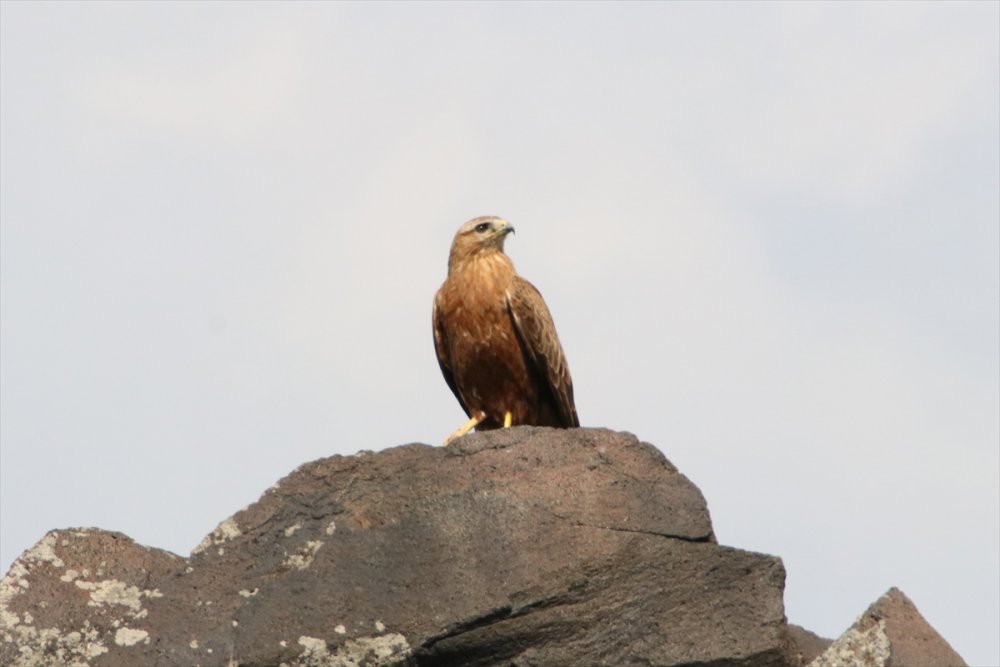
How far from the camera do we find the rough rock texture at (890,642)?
6758 millimetres

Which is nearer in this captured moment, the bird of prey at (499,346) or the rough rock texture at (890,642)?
the rough rock texture at (890,642)

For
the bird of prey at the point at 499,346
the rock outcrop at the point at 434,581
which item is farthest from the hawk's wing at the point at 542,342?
the rock outcrop at the point at 434,581

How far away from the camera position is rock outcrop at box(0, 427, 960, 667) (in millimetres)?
6992

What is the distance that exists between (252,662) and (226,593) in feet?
1.32

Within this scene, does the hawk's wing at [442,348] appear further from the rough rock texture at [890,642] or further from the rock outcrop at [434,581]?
the rough rock texture at [890,642]

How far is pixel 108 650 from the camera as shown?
7012mm

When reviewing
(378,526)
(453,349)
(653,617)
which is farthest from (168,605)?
(453,349)

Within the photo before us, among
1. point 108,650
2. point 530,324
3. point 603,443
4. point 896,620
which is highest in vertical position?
point 530,324

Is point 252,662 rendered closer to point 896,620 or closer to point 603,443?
point 603,443

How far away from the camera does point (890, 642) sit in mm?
6762

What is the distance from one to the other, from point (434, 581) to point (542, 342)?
162 inches

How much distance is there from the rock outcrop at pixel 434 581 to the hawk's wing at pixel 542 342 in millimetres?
3438

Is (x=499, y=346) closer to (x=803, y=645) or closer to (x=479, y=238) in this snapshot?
(x=479, y=238)

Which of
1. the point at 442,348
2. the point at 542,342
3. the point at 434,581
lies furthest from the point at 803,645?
the point at 442,348
